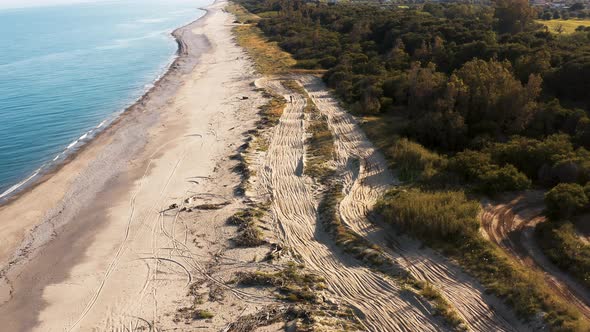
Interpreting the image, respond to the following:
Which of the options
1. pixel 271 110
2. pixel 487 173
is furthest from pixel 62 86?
pixel 487 173

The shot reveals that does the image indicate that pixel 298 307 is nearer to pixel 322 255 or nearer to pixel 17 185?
pixel 322 255

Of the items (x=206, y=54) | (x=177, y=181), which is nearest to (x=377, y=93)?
(x=177, y=181)

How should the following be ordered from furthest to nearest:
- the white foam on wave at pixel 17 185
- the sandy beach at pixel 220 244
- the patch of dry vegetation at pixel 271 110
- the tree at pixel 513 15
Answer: the tree at pixel 513 15 < the patch of dry vegetation at pixel 271 110 < the white foam on wave at pixel 17 185 < the sandy beach at pixel 220 244

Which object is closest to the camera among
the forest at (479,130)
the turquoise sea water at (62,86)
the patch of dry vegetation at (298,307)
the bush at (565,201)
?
the patch of dry vegetation at (298,307)

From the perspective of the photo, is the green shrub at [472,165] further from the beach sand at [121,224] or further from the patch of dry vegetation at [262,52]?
the patch of dry vegetation at [262,52]

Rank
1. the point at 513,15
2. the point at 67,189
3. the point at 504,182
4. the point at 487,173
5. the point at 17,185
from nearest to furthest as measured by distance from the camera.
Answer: the point at 504,182
the point at 487,173
the point at 67,189
the point at 17,185
the point at 513,15

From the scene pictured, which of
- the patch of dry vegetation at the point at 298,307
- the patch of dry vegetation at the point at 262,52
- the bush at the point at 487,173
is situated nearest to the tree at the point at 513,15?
the patch of dry vegetation at the point at 262,52
